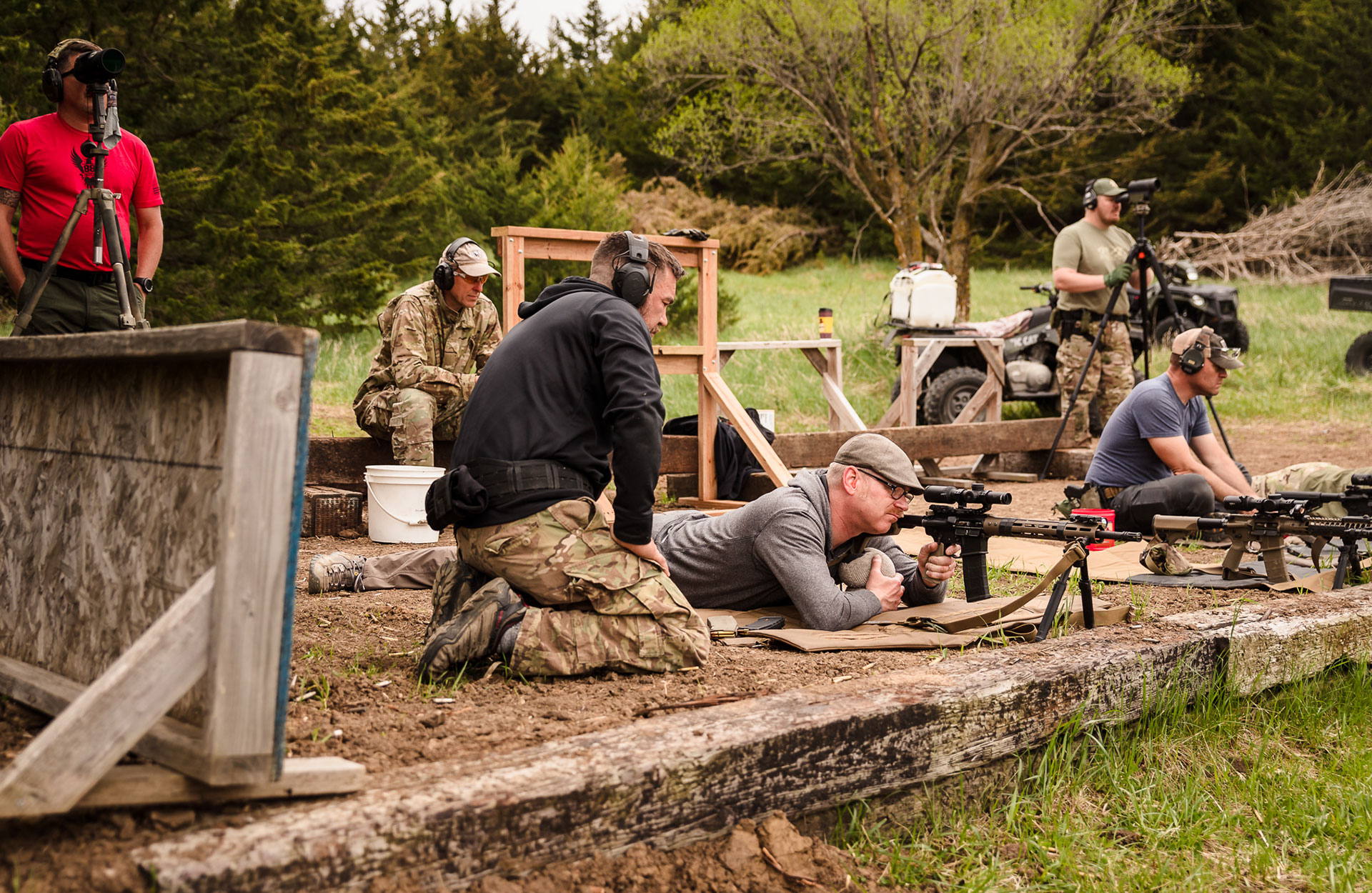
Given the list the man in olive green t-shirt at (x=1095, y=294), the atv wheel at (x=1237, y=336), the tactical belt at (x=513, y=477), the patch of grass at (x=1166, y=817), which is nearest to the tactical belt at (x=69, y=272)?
the tactical belt at (x=513, y=477)

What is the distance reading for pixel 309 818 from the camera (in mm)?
1837

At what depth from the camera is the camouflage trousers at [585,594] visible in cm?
311

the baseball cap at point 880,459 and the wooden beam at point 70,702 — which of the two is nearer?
the wooden beam at point 70,702

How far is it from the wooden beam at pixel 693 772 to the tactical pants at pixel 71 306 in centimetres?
323

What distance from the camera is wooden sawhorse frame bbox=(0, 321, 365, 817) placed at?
70.6 inches

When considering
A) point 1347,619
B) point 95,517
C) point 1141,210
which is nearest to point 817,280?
point 1141,210

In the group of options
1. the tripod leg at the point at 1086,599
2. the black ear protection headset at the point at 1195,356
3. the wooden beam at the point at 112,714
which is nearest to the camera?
the wooden beam at the point at 112,714

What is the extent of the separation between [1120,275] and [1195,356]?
2531 mm

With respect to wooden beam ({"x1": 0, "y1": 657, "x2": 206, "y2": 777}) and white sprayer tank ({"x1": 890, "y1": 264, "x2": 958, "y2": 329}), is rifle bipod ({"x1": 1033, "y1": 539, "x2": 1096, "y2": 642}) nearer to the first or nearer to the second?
wooden beam ({"x1": 0, "y1": 657, "x2": 206, "y2": 777})

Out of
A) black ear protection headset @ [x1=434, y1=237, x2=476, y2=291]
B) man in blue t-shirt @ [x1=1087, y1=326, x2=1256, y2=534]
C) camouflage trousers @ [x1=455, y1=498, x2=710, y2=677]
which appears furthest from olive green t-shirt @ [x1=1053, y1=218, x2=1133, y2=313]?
camouflage trousers @ [x1=455, y1=498, x2=710, y2=677]

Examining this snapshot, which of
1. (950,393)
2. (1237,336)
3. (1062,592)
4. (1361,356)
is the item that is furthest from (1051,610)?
(1361,356)

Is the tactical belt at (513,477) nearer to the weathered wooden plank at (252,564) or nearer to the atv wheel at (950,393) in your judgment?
the weathered wooden plank at (252,564)

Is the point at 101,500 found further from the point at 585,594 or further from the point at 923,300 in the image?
the point at 923,300

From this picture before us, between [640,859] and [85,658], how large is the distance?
1252 millimetres
